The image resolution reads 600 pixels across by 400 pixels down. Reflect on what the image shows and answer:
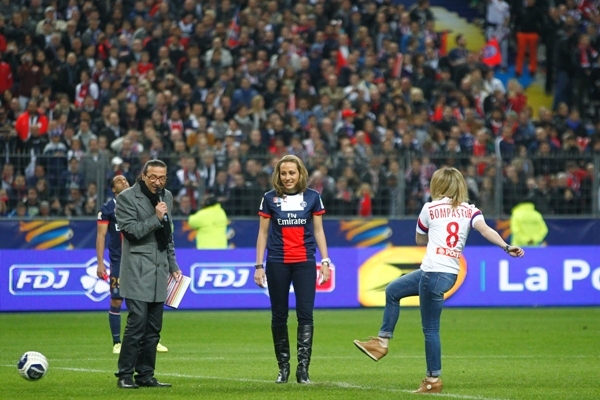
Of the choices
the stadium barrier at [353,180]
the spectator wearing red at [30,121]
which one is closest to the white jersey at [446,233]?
the stadium barrier at [353,180]

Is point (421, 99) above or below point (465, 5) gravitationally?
below

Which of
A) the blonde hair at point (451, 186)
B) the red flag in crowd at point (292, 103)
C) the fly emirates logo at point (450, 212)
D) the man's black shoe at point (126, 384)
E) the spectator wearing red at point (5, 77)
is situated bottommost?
the man's black shoe at point (126, 384)

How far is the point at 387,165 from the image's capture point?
22656mm

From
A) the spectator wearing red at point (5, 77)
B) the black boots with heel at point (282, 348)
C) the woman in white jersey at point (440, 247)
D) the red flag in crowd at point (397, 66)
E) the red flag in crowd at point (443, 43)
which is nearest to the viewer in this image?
the woman in white jersey at point (440, 247)

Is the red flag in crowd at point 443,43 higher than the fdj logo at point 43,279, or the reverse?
the red flag in crowd at point 443,43

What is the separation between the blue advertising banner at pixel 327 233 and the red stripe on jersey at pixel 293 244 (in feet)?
37.1

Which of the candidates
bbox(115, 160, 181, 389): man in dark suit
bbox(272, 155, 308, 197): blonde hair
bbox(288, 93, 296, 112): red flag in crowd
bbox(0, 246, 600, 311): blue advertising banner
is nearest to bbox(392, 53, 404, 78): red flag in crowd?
bbox(288, 93, 296, 112): red flag in crowd

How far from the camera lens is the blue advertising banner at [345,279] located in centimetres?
2027

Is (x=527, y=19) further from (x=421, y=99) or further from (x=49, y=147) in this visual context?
(x=49, y=147)

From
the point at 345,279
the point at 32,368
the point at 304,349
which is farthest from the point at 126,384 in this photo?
the point at 345,279

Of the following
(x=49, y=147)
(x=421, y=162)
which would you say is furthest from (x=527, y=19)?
(x=49, y=147)

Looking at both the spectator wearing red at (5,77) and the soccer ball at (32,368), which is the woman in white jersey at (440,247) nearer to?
the soccer ball at (32,368)

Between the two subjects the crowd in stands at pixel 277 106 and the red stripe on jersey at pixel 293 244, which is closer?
the red stripe on jersey at pixel 293 244

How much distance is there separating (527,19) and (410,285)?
2127cm
